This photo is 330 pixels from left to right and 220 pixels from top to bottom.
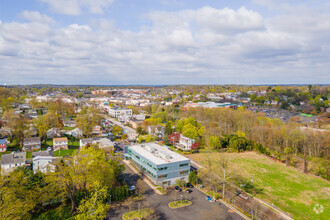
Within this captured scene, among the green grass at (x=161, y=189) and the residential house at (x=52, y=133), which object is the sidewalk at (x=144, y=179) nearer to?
the green grass at (x=161, y=189)

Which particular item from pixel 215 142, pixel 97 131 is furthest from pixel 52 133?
pixel 215 142

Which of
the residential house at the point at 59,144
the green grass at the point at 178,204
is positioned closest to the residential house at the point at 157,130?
the residential house at the point at 59,144

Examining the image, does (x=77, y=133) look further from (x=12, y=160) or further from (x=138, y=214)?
(x=138, y=214)

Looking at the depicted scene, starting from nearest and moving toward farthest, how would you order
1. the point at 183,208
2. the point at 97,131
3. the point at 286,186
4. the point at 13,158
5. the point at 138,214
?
1. the point at 138,214
2. the point at 183,208
3. the point at 286,186
4. the point at 13,158
5. the point at 97,131

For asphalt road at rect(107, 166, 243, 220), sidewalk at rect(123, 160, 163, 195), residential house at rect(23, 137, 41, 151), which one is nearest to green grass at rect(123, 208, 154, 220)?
asphalt road at rect(107, 166, 243, 220)

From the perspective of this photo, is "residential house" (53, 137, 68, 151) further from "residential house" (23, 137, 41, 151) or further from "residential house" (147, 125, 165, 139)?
"residential house" (147, 125, 165, 139)

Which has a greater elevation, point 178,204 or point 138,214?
point 138,214

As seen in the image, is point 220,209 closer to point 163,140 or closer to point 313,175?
point 313,175
